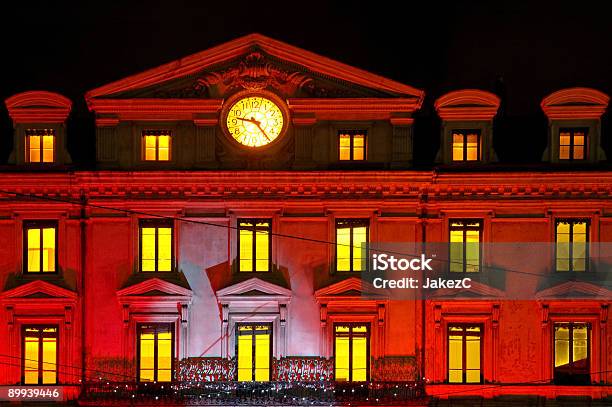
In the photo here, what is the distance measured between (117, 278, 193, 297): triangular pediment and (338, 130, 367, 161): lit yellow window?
8.24m

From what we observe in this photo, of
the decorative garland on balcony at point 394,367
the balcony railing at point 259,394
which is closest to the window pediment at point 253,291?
the balcony railing at point 259,394

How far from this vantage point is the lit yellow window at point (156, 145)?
31281 millimetres

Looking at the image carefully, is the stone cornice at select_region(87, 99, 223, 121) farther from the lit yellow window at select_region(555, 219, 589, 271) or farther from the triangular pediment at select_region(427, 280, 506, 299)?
the lit yellow window at select_region(555, 219, 589, 271)

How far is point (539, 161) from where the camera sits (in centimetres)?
3189

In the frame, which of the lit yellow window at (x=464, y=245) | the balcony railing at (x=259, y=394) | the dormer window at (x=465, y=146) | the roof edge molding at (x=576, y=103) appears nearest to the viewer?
the balcony railing at (x=259, y=394)

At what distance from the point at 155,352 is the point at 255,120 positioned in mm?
10071

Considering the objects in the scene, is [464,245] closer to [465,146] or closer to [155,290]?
[465,146]

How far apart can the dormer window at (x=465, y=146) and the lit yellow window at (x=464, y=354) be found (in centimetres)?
680

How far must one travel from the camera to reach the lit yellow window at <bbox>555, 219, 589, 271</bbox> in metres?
31.2

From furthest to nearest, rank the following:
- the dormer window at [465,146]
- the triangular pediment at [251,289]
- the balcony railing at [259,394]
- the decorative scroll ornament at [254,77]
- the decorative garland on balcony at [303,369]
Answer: the dormer window at [465,146], the decorative scroll ornament at [254,77], the decorative garland on balcony at [303,369], the triangular pediment at [251,289], the balcony railing at [259,394]

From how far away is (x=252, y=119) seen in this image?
31.0m

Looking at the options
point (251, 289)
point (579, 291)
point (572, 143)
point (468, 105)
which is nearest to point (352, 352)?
point (251, 289)

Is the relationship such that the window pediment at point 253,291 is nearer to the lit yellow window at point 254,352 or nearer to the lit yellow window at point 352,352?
the lit yellow window at point 254,352

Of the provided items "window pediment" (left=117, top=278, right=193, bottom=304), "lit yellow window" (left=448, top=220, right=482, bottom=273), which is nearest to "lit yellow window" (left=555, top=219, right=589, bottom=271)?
"lit yellow window" (left=448, top=220, right=482, bottom=273)
